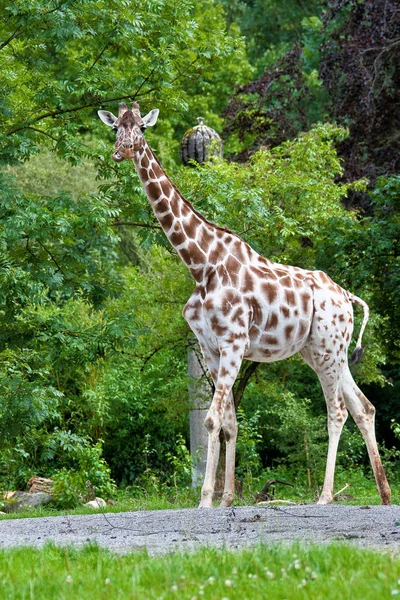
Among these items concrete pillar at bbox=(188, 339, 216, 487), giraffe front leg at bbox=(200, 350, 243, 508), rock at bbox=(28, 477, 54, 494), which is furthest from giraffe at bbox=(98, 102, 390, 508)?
rock at bbox=(28, 477, 54, 494)

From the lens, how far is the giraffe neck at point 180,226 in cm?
955

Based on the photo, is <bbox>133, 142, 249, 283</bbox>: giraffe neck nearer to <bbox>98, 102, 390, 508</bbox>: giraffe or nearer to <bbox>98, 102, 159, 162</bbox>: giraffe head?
<bbox>98, 102, 390, 508</bbox>: giraffe

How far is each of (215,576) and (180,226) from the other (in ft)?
16.1

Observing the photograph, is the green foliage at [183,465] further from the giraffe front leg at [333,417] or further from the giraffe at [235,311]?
the giraffe at [235,311]

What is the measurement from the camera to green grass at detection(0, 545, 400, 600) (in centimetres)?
480

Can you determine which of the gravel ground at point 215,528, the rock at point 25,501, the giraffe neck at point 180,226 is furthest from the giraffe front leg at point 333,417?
the rock at point 25,501

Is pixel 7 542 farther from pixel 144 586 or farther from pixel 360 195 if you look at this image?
pixel 360 195

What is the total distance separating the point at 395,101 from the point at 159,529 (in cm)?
1410

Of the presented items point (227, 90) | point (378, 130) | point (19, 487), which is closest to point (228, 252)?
point (19, 487)

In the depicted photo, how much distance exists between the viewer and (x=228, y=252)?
9.69m

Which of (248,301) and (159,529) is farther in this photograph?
(248,301)

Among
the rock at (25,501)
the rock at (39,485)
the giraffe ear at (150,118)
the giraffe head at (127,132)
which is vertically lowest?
the rock at (25,501)

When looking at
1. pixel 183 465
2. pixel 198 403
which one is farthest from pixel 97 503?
pixel 198 403

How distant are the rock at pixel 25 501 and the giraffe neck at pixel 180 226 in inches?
245
